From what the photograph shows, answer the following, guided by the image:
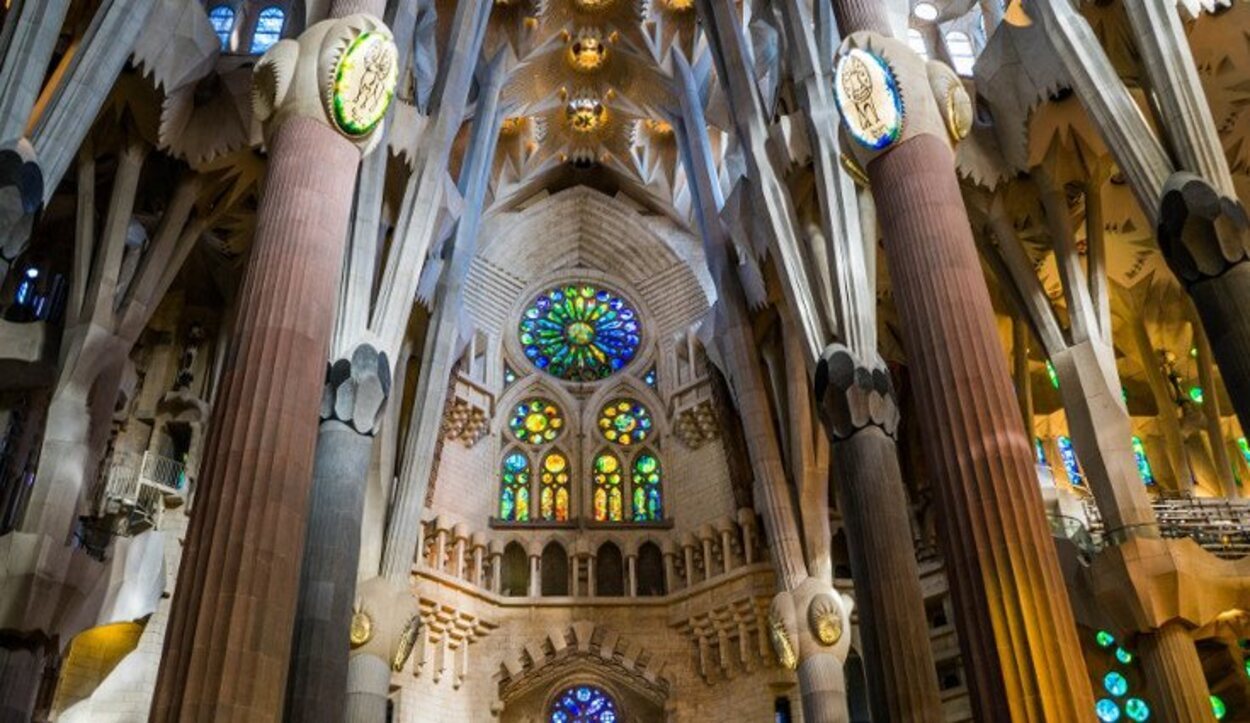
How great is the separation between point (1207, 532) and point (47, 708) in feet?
55.7

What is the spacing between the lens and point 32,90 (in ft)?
34.3

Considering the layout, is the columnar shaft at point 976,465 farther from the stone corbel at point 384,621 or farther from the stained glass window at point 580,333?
the stained glass window at point 580,333

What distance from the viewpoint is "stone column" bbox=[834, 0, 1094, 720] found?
7.97 m

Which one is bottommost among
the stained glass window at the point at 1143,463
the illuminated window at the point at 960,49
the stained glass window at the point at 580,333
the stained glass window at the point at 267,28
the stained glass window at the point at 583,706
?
the stained glass window at the point at 583,706

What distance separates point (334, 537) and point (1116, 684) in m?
13.0

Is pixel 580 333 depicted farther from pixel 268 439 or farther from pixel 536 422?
pixel 268 439

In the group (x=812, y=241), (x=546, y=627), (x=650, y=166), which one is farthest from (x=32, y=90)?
(x=650, y=166)

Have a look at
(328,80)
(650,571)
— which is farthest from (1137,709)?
(328,80)

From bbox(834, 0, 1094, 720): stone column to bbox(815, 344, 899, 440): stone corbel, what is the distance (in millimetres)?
3466

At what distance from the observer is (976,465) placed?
8742 millimetres

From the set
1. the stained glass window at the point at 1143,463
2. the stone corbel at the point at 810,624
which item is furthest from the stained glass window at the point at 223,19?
the stained glass window at the point at 1143,463

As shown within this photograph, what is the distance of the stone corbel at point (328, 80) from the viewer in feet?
33.9

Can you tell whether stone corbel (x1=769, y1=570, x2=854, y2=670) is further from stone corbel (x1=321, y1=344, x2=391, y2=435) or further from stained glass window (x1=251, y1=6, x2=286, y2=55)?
stained glass window (x1=251, y1=6, x2=286, y2=55)

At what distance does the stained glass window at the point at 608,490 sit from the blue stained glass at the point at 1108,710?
420 inches
